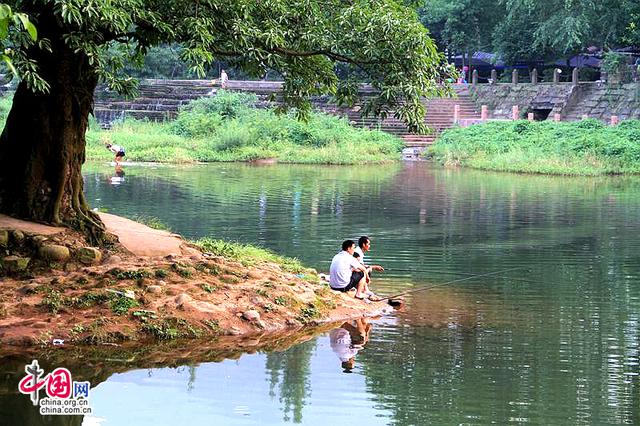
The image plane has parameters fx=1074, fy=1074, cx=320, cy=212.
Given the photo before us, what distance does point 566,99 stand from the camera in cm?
4800

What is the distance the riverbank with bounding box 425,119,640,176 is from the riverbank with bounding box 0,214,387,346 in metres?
26.0

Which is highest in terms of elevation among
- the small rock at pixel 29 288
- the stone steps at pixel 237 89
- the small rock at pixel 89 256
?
the stone steps at pixel 237 89

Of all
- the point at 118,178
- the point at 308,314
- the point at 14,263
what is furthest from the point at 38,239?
the point at 118,178

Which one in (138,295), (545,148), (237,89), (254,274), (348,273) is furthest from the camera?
(237,89)

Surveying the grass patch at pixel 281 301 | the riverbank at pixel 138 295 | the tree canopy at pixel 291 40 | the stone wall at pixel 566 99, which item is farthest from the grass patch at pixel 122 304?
the stone wall at pixel 566 99

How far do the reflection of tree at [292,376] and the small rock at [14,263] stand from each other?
3366 mm

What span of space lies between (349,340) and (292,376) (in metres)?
1.84

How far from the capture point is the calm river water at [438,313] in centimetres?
1006

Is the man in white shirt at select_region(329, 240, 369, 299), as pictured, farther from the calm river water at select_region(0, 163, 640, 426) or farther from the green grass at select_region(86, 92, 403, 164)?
the green grass at select_region(86, 92, 403, 164)

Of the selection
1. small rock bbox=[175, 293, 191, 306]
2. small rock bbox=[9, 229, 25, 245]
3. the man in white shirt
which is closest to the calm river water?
the man in white shirt

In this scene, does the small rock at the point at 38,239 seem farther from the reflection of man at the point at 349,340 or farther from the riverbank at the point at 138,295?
the reflection of man at the point at 349,340

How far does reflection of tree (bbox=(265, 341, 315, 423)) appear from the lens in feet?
32.8

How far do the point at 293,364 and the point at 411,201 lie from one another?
18.0 meters

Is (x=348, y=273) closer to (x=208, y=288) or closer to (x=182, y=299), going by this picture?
(x=208, y=288)
